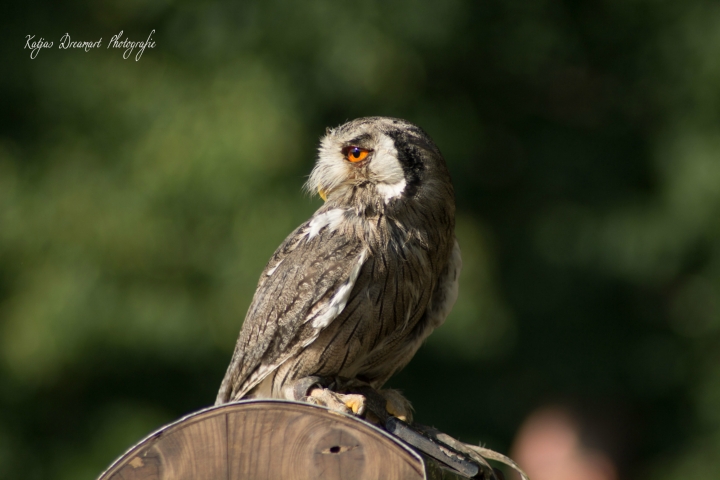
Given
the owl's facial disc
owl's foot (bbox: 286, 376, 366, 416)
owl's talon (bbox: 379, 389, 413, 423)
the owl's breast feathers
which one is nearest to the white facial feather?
the owl's breast feathers

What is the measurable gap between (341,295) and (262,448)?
29.9 inches

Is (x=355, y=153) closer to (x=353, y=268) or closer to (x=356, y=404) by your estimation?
(x=353, y=268)

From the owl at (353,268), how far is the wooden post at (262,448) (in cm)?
60

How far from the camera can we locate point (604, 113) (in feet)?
21.7

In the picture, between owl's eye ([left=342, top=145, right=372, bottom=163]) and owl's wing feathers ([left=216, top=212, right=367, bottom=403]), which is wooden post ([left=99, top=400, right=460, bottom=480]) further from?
owl's eye ([left=342, top=145, right=372, bottom=163])

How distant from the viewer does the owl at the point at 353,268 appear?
7.93 feet

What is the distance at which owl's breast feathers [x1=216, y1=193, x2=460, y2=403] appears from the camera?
2416 millimetres

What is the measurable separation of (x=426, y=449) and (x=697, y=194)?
175 inches

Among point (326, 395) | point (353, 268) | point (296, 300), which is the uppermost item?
point (353, 268)

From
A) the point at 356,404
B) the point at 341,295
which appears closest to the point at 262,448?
the point at 356,404

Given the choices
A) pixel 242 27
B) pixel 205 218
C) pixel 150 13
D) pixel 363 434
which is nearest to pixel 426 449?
pixel 363 434

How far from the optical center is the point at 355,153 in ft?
8.12

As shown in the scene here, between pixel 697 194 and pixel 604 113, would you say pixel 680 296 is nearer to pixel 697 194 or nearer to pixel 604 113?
pixel 697 194

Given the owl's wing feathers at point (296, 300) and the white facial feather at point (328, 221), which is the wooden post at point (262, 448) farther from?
the white facial feather at point (328, 221)
